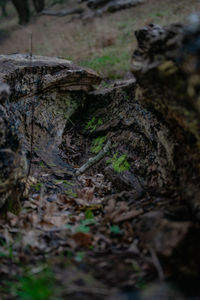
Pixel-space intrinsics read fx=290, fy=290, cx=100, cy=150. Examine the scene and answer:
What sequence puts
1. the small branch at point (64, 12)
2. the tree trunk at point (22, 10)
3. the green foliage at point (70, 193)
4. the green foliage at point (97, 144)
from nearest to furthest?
the green foliage at point (70, 193), the green foliage at point (97, 144), the small branch at point (64, 12), the tree trunk at point (22, 10)

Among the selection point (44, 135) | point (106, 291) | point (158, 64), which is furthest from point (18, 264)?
point (44, 135)

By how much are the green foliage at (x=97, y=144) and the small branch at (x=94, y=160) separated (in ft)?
0.68

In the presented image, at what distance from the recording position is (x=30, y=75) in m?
4.48

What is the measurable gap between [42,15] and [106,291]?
24.7 m

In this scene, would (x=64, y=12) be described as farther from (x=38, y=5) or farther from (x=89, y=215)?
(x=89, y=215)

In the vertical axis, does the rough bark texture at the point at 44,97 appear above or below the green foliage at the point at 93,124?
above

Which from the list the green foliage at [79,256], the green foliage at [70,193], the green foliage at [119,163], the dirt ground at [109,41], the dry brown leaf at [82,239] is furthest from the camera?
the dirt ground at [109,41]

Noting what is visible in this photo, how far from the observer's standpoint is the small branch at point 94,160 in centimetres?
421

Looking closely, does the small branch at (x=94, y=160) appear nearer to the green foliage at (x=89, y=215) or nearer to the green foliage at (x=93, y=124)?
the green foliage at (x=93, y=124)

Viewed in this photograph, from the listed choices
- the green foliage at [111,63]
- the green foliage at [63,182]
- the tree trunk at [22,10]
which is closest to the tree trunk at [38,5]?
the tree trunk at [22,10]

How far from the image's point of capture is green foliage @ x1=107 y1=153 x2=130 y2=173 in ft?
13.0

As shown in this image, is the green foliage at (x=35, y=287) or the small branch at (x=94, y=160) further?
the small branch at (x=94, y=160)

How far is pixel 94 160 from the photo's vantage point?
171 inches

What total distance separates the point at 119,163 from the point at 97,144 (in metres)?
0.83
